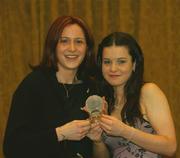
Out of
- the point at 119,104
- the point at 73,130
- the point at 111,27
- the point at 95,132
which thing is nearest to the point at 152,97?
the point at 119,104

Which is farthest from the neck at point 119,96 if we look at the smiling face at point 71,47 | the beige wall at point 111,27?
the beige wall at point 111,27

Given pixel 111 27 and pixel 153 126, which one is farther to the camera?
pixel 111 27

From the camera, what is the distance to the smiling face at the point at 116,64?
2.32 meters

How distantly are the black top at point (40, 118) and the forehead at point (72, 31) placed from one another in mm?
Answer: 268

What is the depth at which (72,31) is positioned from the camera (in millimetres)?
2344

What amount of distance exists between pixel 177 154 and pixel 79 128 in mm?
1520

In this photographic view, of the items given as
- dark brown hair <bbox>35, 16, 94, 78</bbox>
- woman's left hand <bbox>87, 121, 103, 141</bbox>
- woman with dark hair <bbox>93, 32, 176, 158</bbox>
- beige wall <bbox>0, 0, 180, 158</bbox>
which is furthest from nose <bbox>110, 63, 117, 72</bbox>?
beige wall <bbox>0, 0, 180, 158</bbox>

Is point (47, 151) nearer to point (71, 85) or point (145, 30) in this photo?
point (71, 85)

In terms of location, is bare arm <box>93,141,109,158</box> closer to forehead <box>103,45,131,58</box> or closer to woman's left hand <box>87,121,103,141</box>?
woman's left hand <box>87,121,103,141</box>

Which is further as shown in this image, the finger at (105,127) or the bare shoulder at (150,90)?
the bare shoulder at (150,90)

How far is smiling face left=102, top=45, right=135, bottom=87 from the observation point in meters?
2.32

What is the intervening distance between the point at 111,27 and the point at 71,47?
3.47ft

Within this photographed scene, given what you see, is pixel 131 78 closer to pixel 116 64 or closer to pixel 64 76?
pixel 116 64

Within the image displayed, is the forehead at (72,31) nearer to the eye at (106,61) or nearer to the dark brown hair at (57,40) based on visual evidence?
the dark brown hair at (57,40)
